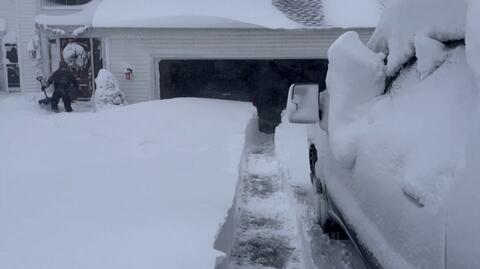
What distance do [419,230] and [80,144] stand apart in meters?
7.00

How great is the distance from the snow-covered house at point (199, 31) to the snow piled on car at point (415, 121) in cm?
1090

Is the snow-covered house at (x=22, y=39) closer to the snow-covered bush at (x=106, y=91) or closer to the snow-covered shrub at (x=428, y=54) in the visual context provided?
the snow-covered bush at (x=106, y=91)

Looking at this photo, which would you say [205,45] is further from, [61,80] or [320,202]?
[320,202]

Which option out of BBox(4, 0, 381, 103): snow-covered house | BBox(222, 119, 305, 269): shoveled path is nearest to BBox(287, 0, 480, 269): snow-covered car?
BBox(222, 119, 305, 269): shoveled path

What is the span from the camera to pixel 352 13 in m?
15.0

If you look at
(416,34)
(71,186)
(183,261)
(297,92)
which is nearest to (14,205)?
(71,186)

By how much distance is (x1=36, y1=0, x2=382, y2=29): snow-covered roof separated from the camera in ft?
47.2

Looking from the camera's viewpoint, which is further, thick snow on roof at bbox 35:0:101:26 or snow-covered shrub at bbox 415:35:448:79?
thick snow on roof at bbox 35:0:101:26

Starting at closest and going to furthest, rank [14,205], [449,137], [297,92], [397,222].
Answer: [449,137] < [397,222] < [297,92] < [14,205]

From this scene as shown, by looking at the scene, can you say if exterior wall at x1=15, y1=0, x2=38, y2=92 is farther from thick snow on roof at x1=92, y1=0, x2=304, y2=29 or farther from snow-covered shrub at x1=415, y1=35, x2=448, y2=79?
snow-covered shrub at x1=415, y1=35, x2=448, y2=79

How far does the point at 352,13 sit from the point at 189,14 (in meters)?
4.63

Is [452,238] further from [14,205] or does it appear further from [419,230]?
[14,205]

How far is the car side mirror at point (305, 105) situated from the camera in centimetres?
418

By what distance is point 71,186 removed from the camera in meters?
5.54
